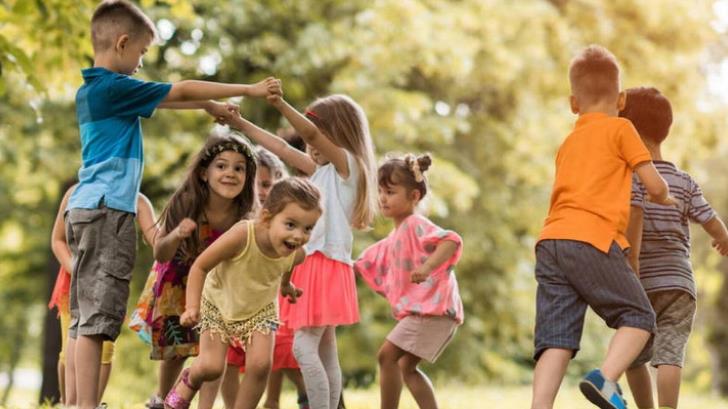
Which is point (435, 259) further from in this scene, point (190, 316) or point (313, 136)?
point (190, 316)

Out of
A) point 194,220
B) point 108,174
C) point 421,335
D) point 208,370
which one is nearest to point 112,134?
point 108,174

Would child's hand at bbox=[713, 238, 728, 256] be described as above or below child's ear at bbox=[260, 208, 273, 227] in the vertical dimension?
above

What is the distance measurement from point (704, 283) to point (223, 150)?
29.4 metres

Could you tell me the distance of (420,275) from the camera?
18.4 ft

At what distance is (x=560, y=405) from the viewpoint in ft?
28.7

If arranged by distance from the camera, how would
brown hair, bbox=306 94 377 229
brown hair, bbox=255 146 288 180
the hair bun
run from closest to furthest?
brown hair, bbox=306 94 377 229 < the hair bun < brown hair, bbox=255 146 288 180

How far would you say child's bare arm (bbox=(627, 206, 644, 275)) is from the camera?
17.0 ft

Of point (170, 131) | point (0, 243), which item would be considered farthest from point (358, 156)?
point (0, 243)

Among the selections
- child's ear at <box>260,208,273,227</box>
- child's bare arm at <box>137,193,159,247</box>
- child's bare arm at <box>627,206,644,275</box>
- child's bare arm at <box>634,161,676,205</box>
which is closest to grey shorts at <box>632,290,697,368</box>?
child's bare arm at <box>627,206,644,275</box>

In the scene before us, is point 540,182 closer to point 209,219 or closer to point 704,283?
point 209,219

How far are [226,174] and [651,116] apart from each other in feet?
7.62

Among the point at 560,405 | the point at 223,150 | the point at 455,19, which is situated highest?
the point at 455,19

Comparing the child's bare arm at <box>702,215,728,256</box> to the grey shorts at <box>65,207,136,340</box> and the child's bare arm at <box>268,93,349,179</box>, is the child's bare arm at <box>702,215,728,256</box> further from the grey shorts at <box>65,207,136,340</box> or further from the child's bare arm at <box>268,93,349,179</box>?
the grey shorts at <box>65,207,136,340</box>

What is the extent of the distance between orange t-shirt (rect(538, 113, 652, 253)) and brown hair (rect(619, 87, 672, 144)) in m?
0.98
